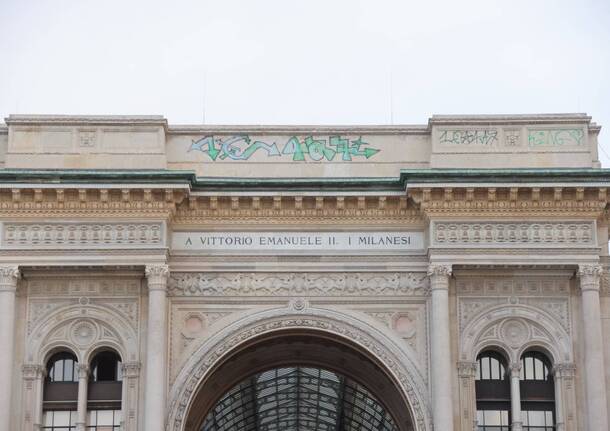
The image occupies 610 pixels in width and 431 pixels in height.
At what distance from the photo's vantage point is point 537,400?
4312 cm

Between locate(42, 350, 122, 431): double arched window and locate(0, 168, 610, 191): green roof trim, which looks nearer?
locate(0, 168, 610, 191): green roof trim

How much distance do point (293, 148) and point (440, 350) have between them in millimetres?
8133

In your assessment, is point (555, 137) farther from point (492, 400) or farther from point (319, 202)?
point (492, 400)

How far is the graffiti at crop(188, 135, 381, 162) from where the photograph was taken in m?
44.7

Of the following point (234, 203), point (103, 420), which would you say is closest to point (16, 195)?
point (234, 203)

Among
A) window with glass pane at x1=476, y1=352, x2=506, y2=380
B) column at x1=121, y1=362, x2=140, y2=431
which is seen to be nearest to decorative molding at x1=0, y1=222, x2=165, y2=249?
column at x1=121, y1=362, x2=140, y2=431

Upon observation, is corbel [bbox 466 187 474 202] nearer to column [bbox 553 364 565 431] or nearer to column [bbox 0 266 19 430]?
column [bbox 553 364 565 431]

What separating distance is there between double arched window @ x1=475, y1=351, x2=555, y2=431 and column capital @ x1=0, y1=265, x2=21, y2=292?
14.4 meters

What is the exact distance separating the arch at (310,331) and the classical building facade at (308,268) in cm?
6

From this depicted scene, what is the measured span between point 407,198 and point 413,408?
6.41m

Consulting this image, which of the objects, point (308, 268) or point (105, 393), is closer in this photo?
point (105, 393)

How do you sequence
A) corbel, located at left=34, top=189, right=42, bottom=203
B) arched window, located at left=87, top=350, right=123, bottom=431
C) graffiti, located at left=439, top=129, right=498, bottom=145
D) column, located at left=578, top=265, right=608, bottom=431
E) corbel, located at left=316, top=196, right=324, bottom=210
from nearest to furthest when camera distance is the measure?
column, located at left=578, top=265, right=608, bottom=431
corbel, located at left=34, top=189, right=42, bottom=203
arched window, located at left=87, top=350, right=123, bottom=431
corbel, located at left=316, top=196, right=324, bottom=210
graffiti, located at left=439, top=129, right=498, bottom=145

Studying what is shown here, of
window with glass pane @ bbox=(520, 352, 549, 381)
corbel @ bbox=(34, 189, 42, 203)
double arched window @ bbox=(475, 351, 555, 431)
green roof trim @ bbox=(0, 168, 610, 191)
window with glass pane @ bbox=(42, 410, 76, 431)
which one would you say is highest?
green roof trim @ bbox=(0, 168, 610, 191)

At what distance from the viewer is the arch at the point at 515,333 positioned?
42.8 m
